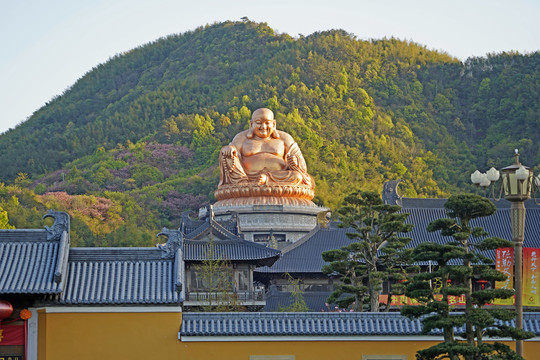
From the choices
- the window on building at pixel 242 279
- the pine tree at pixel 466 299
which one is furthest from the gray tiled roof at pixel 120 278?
the window on building at pixel 242 279

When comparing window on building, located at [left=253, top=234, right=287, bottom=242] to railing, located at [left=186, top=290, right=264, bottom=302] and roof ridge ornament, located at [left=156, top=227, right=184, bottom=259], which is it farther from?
roof ridge ornament, located at [left=156, top=227, right=184, bottom=259]

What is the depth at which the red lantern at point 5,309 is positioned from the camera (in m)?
15.7

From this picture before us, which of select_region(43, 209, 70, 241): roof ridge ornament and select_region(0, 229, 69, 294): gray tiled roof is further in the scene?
select_region(43, 209, 70, 241): roof ridge ornament

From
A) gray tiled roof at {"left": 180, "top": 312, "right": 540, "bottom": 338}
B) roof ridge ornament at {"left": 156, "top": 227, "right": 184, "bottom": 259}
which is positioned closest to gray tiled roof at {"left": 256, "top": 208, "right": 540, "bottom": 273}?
roof ridge ornament at {"left": 156, "top": 227, "right": 184, "bottom": 259}

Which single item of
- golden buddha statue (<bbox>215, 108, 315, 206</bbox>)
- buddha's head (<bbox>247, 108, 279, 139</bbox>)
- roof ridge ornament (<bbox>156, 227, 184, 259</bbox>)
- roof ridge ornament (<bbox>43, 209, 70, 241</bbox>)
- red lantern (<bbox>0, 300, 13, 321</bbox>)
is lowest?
red lantern (<bbox>0, 300, 13, 321</bbox>)

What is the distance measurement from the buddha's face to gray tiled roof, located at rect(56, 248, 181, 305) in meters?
28.2

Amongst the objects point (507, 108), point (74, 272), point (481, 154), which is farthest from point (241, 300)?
point (507, 108)

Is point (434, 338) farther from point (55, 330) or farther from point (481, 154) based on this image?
point (481, 154)

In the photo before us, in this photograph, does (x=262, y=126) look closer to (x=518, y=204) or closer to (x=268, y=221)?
(x=268, y=221)

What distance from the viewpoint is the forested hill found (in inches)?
2985

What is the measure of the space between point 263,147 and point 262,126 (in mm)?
1057

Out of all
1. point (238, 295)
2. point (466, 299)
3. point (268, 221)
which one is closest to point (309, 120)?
point (268, 221)

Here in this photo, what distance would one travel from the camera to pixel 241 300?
32125mm

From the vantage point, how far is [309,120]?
3219 inches
